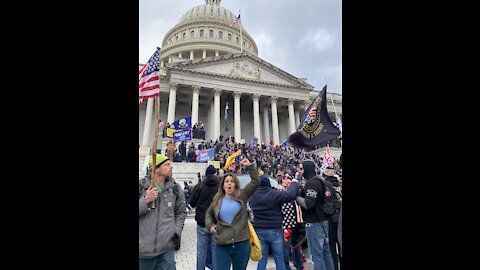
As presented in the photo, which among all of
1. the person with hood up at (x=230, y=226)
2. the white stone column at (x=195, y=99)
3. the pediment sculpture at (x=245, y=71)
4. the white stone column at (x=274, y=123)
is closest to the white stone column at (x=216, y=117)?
the white stone column at (x=195, y=99)

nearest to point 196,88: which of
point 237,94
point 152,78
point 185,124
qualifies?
point 237,94

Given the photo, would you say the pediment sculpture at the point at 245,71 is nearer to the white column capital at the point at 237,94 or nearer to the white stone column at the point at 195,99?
the white column capital at the point at 237,94

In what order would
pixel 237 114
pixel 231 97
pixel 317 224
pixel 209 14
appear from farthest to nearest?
pixel 209 14
pixel 231 97
pixel 237 114
pixel 317 224

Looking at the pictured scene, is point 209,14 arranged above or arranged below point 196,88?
above

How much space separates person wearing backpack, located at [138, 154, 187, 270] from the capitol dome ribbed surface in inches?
2258

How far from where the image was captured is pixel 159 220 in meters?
2.99

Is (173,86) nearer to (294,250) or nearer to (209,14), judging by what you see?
(294,250)

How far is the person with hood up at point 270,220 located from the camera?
4.01m

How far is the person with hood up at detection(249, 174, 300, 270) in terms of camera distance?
4.01m

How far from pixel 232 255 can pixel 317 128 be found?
12.3 feet

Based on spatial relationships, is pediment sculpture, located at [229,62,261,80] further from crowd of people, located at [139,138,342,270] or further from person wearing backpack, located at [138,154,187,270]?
person wearing backpack, located at [138,154,187,270]
